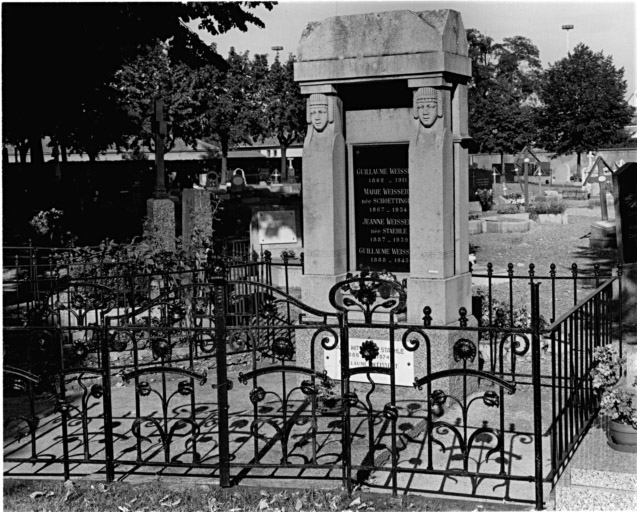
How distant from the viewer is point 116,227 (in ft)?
89.6

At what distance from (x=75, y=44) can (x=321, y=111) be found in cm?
819

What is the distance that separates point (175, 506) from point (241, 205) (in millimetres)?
28451

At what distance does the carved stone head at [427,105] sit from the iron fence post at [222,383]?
2.95 m

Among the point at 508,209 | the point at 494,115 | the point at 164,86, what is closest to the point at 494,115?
the point at 494,115

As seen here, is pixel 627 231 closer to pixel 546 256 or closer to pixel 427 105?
pixel 427 105

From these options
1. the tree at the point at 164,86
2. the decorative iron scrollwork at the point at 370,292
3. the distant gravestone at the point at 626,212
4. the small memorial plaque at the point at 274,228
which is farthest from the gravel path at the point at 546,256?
the tree at the point at 164,86

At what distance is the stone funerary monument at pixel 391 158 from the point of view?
7.46 m

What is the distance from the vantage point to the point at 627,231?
11734mm

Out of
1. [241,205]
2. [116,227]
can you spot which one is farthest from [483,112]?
[116,227]

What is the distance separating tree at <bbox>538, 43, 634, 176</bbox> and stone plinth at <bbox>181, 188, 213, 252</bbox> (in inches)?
1895

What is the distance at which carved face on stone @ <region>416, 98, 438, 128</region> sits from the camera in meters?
7.45

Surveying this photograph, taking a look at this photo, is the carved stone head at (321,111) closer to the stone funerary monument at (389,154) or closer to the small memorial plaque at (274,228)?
the stone funerary monument at (389,154)

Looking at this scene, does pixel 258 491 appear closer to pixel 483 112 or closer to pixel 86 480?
pixel 86 480

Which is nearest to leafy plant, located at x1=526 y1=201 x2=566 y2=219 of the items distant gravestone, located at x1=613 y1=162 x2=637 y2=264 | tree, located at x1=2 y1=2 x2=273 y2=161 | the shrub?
the shrub
